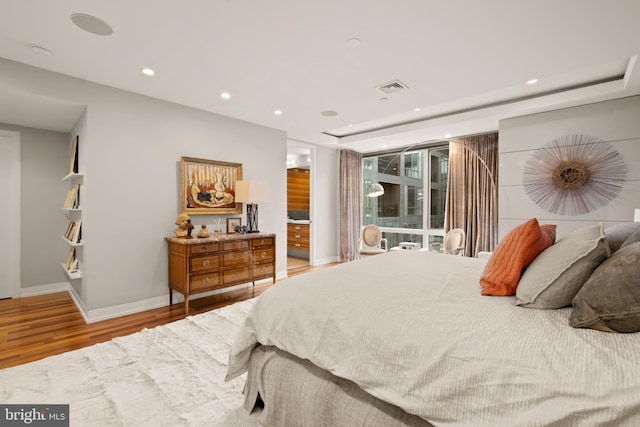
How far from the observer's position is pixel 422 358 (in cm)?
106

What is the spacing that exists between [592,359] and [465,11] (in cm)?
223

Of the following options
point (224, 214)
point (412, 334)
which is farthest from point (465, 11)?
point (224, 214)

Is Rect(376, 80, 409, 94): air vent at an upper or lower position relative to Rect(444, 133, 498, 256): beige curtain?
upper

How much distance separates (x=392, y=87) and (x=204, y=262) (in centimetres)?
303

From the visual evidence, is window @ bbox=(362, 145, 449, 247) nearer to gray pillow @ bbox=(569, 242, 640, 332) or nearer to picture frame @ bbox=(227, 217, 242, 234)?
picture frame @ bbox=(227, 217, 242, 234)

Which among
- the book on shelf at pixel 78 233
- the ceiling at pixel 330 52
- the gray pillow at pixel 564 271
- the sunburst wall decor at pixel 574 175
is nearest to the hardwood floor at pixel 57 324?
the book on shelf at pixel 78 233

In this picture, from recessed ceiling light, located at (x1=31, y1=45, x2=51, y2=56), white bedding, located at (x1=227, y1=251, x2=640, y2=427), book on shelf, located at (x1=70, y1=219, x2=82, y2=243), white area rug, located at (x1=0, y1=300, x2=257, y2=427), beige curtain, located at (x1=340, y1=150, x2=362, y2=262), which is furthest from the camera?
beige curtain, located at (x1=340, y1=150, x2=362, y2=262)

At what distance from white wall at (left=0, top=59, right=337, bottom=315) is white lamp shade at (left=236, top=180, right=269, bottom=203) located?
508 mm

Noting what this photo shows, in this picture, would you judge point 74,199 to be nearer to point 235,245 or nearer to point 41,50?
point 41,50

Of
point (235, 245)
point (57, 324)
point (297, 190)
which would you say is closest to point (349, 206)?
point (297, 190)

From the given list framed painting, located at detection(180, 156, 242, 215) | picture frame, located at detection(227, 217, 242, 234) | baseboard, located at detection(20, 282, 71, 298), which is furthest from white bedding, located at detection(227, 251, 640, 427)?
baseboard, located at detection(20, 282, 71, 298)

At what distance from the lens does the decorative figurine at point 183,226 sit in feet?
12.0

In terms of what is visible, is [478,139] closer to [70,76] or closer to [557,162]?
[557,162]

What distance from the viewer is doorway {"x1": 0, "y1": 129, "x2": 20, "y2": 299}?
3.88 metres
